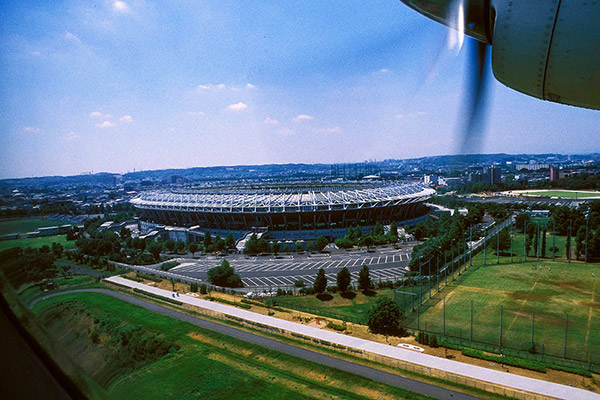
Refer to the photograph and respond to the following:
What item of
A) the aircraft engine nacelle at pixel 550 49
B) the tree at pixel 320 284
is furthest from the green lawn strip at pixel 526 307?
the aircraft engine nacelle at pixel 550 49

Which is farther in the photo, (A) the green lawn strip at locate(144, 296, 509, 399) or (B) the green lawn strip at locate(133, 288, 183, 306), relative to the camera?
(B) the green lawn strip at locate(133, 288, 183, 306)

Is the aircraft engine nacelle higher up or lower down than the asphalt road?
higher up

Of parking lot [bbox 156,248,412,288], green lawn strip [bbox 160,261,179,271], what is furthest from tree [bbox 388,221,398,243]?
green lawn strip [bbox 160,261,179,271]

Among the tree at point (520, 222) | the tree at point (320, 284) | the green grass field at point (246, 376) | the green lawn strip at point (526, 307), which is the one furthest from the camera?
the tree at point (520, 222)

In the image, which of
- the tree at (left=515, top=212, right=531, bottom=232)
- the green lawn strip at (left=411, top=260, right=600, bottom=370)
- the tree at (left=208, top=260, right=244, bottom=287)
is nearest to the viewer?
the green lawn strip at (left=411, top=260, right=600, bottom=370)

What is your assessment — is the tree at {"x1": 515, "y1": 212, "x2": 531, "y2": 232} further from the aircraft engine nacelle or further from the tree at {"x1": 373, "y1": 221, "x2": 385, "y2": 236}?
the aircraft engine nacelle

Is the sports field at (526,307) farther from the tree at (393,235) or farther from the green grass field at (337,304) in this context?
the tree at (393,235)

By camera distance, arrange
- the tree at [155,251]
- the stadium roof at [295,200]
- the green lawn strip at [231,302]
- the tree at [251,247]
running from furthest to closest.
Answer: the stadium roof at [295,200], the tree at [251,247], the tree at [155,251], the green lawn strip at [231,302]
